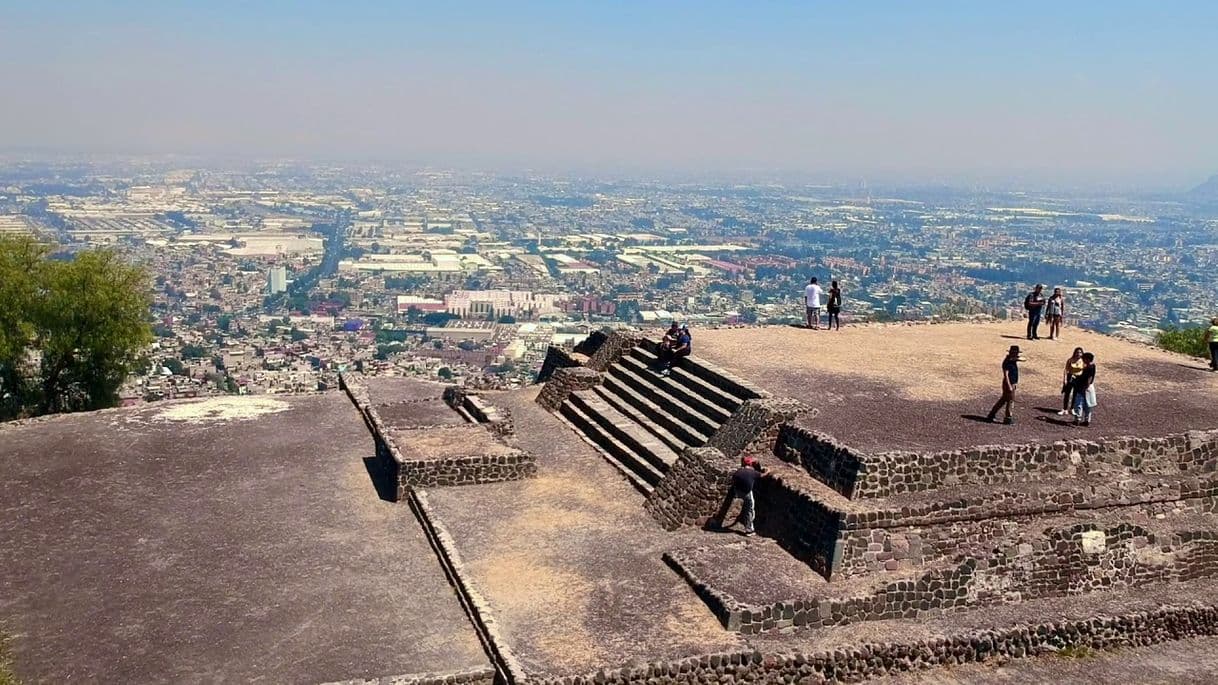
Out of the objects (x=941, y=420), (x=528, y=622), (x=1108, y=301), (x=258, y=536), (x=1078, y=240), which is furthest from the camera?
(x=1078, y=240)

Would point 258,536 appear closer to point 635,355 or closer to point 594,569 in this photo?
point 594,569

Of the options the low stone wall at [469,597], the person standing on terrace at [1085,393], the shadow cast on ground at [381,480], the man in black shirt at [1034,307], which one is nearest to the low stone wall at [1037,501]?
the person standing on terrace at [1085,393]

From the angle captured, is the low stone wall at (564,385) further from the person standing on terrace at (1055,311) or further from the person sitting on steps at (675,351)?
the person standing on terrace at (1055,311)

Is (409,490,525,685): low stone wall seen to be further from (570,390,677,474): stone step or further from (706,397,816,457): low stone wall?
(706,397,816,457): low stone wall

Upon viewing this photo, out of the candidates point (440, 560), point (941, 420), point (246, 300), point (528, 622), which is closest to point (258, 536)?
point (440, 560)

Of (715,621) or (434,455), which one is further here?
(434,455)
